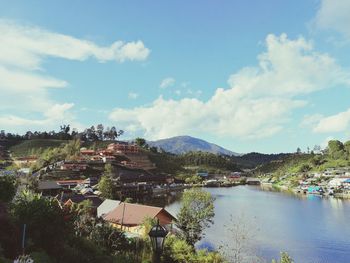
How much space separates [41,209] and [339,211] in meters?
79.5

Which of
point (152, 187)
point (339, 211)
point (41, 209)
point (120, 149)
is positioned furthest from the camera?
point (120, 149)

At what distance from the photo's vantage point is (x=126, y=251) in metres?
25.5

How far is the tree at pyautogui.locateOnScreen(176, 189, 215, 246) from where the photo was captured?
41.0 metres

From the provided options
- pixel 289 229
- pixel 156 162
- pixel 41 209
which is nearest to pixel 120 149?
pixel 156 162

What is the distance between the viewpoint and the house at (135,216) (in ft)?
139

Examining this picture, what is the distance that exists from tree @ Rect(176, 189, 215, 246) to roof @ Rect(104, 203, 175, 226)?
3.01 metres

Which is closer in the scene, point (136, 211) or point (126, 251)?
point (126, 251)

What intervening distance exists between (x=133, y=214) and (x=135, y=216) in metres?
0.60

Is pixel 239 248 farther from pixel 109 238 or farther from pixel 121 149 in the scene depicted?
pixel 121 149

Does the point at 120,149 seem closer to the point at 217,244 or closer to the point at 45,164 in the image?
the point at 45,164

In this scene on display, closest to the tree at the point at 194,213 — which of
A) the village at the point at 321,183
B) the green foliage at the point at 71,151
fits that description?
the village at the point at 321,183

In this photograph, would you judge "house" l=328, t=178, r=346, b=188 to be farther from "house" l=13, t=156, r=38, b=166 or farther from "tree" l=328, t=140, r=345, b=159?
"house" l=13, t=156, r=38, b=166

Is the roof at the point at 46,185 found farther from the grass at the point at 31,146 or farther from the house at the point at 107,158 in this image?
the grass at the point at 31,146

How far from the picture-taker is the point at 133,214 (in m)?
44.2
